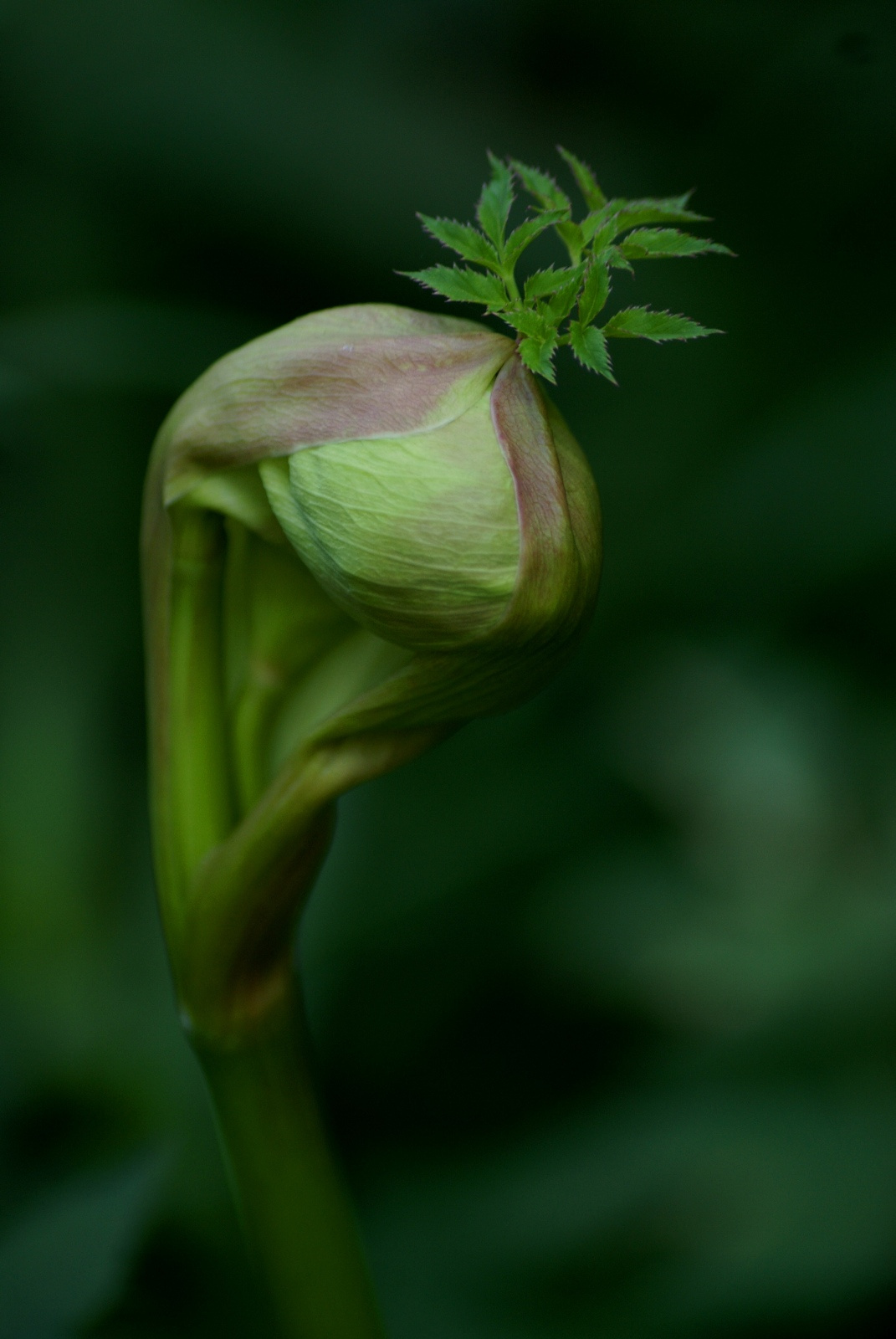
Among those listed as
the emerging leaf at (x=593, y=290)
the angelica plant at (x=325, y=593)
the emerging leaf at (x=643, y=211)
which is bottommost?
the angelica plant at (x=325, y=593)

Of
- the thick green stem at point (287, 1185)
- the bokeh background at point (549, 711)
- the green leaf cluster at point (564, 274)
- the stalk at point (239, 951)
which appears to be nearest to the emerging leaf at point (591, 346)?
the green leaf cluster at point (564, 274)

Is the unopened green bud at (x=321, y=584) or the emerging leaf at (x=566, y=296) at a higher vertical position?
the emerging leaf at (x=566, y=296)

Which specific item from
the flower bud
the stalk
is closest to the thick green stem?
the stalk

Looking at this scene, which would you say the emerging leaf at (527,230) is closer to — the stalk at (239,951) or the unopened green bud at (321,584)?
the unopened green bud at (321,584)

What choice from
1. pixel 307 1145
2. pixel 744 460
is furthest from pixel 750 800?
pixel 307 1145

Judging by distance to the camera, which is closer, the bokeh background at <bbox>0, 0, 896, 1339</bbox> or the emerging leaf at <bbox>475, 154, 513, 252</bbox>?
the emerging leaf at <bbox>475, 154, 513, 252</bbox>

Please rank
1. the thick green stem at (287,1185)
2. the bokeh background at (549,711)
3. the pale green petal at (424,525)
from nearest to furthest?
the pale green petal at (424,525) → the thick green stem at (287,1185) → the bokeh background at (549,711)

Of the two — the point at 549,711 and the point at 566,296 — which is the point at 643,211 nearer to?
the point at 566,296

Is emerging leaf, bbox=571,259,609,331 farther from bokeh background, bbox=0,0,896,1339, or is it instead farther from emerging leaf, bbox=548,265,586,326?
bokeh background, bbox=0,0,896,1339
